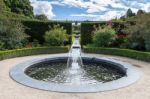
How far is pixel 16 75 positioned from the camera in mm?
9422

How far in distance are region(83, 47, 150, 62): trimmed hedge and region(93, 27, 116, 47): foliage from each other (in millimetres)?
978

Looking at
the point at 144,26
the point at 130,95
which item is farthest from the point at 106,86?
the point at 144,26

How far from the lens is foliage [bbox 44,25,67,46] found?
671 inches

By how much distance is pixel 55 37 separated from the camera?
1698 cm

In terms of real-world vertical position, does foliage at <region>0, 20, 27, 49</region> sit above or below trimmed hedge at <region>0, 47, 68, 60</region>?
above

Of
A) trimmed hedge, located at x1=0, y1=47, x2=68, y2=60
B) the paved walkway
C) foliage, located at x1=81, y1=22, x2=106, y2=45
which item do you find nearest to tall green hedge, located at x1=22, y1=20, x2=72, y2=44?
foliage, located at x1=81, y1=22, x2=106, y2=45

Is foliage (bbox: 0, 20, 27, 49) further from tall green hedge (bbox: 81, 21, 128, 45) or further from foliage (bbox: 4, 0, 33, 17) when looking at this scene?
foliage (bbox: 4, 0, 33, 17)

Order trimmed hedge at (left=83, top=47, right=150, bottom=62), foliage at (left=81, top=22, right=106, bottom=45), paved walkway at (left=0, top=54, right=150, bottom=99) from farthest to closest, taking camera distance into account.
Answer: foliage at (left=81, top=22, right=106, bottom=45)
trimmed hedge at (left=83, top=47, right=150, bottom=62)
paved walkway at (left=0, top=54, right=150, bottom=99)

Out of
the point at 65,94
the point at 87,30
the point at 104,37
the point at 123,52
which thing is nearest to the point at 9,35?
the point at 87,30

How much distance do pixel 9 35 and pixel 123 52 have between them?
8.21 metres

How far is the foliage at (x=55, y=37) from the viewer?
55.9 ft

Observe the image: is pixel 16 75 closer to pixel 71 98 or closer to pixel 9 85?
pixel 9 85

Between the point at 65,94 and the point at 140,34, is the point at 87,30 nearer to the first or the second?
the point at 140,34

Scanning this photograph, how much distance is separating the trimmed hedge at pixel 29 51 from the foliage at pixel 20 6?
2218cm
